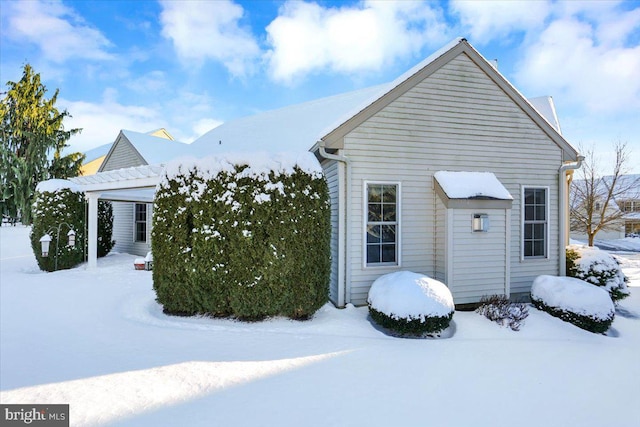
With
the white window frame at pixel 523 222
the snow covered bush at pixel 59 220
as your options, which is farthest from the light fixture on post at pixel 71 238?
the white window frame at pixel 523 222

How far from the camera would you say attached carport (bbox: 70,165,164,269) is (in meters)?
8.90

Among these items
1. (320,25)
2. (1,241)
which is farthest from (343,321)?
(1,241)

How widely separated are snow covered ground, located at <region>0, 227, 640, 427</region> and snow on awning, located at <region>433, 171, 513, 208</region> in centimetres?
227

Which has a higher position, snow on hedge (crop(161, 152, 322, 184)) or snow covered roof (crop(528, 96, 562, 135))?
snow covered roof (crop(528, 96, 562, 135))

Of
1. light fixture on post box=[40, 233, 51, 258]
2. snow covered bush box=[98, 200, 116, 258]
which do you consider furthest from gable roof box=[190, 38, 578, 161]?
light fixture on post box=[40, 233, 51, 258]

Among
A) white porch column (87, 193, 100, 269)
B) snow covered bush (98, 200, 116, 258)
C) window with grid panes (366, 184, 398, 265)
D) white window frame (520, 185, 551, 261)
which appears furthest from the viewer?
snow covered bush (98, 200, 116, 258)

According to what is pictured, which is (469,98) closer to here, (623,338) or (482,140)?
(482,140)

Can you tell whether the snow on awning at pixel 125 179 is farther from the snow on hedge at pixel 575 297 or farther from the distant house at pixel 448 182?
the snow on hedge at pixel 575 297

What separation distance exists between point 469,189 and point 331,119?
4.91 m

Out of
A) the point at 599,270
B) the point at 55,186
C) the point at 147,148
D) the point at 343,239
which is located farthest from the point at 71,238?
the point at 599,270

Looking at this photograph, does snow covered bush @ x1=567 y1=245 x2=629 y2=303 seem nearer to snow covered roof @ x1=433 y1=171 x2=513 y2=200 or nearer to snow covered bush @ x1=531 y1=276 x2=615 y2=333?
snow covered bush @ x1=531 y1=276 x2=615 y2=333

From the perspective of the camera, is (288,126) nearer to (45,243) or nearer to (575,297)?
(45,243)

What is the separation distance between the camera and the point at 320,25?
29.3 ft

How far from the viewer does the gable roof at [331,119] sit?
22.4 ft
